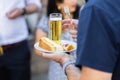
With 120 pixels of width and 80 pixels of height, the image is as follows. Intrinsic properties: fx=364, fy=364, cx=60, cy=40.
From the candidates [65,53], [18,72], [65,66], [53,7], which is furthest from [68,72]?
[18,72]

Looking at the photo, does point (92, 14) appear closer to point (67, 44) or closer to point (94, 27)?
point (94, 27)

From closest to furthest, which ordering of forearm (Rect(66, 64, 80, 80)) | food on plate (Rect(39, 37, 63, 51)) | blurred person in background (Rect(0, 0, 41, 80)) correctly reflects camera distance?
forearm (Rect(66, 64, 80, 80)), food on plate (Rect(39, 37, 63, 51)), blurred person in background (Rect(0, 0, 41, 80))

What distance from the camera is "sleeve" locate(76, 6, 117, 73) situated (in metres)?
1.45

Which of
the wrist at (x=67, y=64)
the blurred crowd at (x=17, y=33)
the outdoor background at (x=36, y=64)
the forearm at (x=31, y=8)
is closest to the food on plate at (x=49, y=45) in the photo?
the wrist at (x=67, y=64)

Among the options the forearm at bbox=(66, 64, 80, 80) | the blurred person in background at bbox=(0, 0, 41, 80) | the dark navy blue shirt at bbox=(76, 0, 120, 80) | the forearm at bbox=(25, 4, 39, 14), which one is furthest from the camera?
the forearm at bbox=(25, 4, 39, 14)

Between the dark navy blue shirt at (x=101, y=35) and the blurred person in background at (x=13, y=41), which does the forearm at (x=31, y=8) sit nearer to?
the blurred person in background at (x=13, y=41)

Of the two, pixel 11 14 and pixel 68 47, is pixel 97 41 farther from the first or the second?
pixel 11 14

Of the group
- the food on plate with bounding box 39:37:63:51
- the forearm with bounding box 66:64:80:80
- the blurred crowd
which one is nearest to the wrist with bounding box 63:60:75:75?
the forearm with bounding box 66:64:80:80

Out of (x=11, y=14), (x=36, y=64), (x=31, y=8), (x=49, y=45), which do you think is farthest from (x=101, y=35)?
(x=36, y=64)

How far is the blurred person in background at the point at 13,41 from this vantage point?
3434 mm

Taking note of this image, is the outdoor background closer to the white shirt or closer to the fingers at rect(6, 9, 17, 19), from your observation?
the white shirt

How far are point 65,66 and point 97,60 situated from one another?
45 centimetres

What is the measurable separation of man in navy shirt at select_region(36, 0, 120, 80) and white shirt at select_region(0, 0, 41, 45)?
6.47ft

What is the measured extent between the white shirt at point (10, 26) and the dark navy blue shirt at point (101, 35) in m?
1.98
